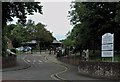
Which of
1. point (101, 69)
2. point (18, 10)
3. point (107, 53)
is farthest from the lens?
point (18, 10)

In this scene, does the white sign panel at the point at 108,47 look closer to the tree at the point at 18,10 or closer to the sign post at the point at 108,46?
the sign post at the point at 108,46

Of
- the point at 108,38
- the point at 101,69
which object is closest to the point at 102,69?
the point at 101,69

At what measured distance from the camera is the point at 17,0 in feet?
140

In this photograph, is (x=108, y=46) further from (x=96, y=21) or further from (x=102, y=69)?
(x=96, y=21)

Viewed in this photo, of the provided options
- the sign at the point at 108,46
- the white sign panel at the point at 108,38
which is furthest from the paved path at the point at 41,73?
the white sign panel at the point at 108,38

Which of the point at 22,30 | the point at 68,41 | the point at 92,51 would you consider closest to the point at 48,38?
the point at 22,30

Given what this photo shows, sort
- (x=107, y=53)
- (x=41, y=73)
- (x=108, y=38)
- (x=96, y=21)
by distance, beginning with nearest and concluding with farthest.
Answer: (x=107, y=53) < (x=108, y=38) < (x=41, y=73) < (x=96, y=21)

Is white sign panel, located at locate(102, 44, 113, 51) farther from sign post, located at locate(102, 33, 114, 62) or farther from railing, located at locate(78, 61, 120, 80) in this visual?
railing, located at locate(78, 61, 120, 80)

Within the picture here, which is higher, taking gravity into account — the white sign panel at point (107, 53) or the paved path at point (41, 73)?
the white sign panel at point (107, 53)

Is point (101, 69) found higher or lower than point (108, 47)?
lower

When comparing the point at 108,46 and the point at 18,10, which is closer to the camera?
the point at 108,46

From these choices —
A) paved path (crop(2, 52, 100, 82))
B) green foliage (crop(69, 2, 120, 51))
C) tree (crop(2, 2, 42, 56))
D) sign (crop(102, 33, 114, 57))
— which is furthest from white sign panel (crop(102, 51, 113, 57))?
tree (crop(2, 2, 42, 56))

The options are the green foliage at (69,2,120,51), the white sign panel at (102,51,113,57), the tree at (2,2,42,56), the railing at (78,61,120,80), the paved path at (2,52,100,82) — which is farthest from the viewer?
the tree at (2,2,42,56)

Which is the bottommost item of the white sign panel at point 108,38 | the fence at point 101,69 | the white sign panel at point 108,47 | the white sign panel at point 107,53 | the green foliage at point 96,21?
the fence at point 101,69
